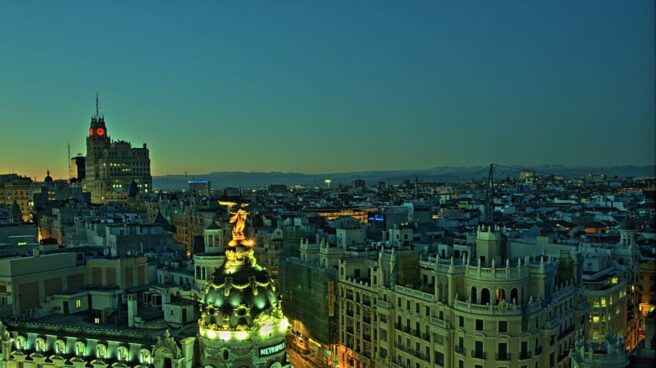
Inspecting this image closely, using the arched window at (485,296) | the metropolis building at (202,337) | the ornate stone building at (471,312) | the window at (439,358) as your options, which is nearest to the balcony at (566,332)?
the ornate stone building at (471,312)

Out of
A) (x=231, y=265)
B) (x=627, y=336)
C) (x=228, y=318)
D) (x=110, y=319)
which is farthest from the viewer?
(x=627, y=336)

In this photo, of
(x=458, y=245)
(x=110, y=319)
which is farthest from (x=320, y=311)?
(x=110, y=319)

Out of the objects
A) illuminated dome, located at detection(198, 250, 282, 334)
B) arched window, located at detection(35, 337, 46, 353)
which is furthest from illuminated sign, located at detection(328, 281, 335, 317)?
arched window, located at detection(35, 337, 46, 353)

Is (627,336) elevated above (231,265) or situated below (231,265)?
below

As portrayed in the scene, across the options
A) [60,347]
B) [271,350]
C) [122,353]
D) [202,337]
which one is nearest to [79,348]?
[60,347]

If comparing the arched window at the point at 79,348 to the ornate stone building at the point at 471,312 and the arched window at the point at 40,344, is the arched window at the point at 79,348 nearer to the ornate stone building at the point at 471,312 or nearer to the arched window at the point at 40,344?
the arched window at the point at 40,344

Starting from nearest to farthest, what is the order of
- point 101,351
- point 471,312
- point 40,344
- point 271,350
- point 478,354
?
point 271,350 → point 101,351 → point 40,344 → point 471,312 → point 478,354

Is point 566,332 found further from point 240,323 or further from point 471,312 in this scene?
point 240,323

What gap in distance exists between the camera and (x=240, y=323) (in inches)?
1583

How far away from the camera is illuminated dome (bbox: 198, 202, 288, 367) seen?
131ft

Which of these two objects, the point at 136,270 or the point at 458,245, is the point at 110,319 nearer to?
the point at 136,270

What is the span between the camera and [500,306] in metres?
48.8

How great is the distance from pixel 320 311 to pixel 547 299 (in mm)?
29372

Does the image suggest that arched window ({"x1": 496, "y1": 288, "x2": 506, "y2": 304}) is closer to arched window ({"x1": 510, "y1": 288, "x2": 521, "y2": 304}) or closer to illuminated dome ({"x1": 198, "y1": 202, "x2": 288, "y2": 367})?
arched window ({"x1": 510, "y1": 288, "x2": 521, "y2": 304})
